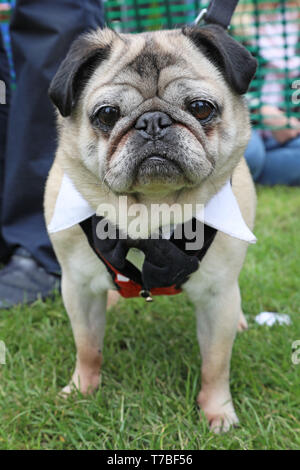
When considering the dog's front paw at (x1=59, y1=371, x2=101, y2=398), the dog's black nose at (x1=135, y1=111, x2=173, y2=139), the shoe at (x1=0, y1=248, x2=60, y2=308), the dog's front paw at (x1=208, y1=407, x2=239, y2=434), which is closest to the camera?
the dog's black nose at (x1=135, y1=111, x2=173, y2=139)

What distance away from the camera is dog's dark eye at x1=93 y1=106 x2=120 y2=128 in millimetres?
1294

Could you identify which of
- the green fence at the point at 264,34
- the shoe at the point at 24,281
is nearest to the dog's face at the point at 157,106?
the shoe at the point at 24,281

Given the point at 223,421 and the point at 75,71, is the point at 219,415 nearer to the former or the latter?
the point at 223,421

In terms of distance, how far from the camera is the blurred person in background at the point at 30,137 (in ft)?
7.02

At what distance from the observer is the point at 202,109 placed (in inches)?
50.8

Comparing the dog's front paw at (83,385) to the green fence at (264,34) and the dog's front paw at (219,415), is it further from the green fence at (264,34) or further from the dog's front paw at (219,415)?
the green fence at (264,34)

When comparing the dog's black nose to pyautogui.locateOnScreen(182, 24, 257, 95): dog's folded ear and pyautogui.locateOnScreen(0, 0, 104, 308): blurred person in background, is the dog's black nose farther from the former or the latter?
pyautogui.locateOnScreen(0, 0, 104, 308): blurred person in background

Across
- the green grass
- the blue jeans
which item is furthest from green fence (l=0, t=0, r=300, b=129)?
the green grass

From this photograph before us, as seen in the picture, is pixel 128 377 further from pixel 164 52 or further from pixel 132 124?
pixel 164 52

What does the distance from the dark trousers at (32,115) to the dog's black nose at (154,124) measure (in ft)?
3.60

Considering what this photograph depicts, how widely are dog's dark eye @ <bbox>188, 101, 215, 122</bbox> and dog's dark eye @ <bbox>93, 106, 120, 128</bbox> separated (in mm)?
187

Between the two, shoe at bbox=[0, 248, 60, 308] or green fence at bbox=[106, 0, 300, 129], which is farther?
green fence at bbox=[106, 0, 300, 129]

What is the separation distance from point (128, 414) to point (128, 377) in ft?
0.60

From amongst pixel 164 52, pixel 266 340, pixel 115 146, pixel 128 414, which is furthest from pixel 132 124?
pixel 266 340
